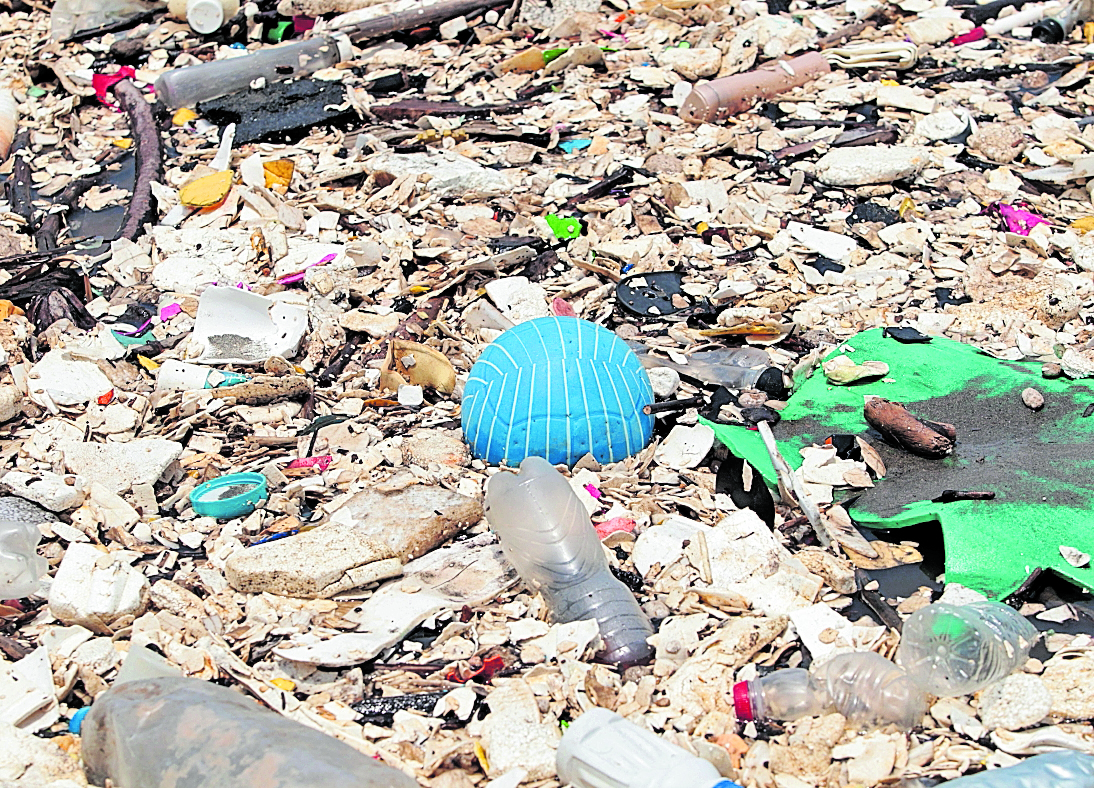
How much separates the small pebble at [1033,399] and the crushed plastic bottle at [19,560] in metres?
3.64

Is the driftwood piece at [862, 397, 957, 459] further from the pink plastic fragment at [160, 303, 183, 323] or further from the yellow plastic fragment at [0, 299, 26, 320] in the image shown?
the yellow plastic fragment at [0, 299, 26, 320]

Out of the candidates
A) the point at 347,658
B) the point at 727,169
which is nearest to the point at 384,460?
the point at 347,658

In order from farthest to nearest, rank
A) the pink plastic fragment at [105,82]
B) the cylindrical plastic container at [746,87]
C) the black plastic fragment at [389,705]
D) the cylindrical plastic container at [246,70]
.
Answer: the pink plastic fragment at [105,82]
the cylindrical plastic container at [246,70]
the cylindrical plastic container at [746,87]
the black plastic fragment at [389,705]

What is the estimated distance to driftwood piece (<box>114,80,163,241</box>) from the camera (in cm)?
638

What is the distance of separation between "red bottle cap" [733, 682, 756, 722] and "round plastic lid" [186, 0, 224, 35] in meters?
8.30

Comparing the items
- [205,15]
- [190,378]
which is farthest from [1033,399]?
[205,15]

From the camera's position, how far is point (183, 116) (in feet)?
26.0

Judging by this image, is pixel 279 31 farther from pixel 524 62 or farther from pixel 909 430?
pixel 909 430

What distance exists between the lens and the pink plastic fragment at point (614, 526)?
11.6ft

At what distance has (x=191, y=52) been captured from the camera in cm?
905

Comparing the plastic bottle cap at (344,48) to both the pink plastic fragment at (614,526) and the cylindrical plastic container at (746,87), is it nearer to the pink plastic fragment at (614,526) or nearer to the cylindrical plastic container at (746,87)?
the cylindrical plastic container at (746,87)

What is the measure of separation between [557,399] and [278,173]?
367 cm

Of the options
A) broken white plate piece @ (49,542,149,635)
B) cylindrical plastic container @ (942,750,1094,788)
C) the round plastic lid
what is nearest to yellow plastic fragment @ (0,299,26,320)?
broken white plate piece @ (49,542,149,635)

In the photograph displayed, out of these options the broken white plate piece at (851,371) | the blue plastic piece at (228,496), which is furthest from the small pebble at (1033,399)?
the blue plastic piece at (228,496)
